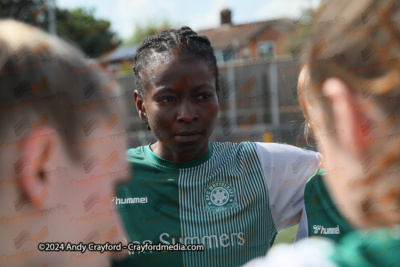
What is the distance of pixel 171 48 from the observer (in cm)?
161

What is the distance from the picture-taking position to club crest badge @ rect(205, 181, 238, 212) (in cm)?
156

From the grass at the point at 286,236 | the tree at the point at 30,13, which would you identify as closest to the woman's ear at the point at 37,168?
the tree at the point at 30,13

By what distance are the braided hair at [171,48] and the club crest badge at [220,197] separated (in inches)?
21.2

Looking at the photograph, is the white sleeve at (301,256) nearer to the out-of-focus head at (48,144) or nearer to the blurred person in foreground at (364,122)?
the blurred person in foreground at (364,122)

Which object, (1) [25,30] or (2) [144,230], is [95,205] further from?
(2) [144,230]

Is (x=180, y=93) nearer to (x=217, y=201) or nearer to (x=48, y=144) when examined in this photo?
(x=217, y=201)

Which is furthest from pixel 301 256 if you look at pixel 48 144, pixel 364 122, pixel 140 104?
pixel 140 104

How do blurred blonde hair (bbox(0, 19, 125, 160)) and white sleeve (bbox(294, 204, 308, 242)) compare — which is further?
white sleeve (bbox(294, 204, 308, 242))

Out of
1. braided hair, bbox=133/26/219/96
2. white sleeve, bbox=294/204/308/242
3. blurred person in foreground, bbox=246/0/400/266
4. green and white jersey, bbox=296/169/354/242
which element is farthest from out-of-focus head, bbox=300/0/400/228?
braided hair, bbox=133/26/219/96

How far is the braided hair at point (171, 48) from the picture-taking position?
1.61 meters

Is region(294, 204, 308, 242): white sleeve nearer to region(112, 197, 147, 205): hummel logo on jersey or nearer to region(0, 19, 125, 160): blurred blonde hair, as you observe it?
region(112, 197, 147, 205): hummel logo on jersey

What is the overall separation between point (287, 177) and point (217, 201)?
0.34 m

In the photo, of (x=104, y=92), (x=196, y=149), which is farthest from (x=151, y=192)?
(x=104, y=92)

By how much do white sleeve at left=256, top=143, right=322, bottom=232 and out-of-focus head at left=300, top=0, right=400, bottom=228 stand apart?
2.81 ft
